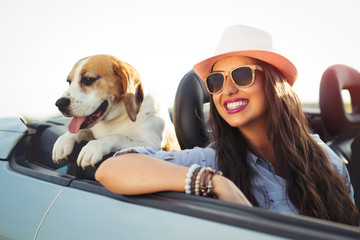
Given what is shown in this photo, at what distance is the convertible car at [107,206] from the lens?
821 mm

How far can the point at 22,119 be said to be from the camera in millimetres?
1908

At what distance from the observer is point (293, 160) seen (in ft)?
4.95

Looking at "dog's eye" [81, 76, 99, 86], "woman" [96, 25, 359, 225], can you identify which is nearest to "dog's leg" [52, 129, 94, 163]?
"dog's eye" [81, 76, 99, 86]

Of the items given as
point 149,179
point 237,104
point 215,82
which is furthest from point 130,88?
point 149,179

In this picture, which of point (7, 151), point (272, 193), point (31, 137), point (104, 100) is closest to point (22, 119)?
point (31, 137)

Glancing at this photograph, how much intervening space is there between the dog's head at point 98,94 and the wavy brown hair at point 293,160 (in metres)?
0.52

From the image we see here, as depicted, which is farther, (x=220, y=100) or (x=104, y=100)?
(x=104, y=100)

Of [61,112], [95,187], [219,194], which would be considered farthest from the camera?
[61,112]

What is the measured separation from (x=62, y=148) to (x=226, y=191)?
3.46 feet

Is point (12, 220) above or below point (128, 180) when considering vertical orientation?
below

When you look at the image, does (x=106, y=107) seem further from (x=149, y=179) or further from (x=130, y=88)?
(x=149, y=179)

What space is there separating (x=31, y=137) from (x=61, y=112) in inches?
8.8

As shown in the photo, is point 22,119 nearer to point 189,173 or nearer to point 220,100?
point 220,100

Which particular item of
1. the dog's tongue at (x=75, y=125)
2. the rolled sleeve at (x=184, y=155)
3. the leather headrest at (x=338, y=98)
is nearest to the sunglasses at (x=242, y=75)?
the rolled sleeve at (x=184, y=155)
